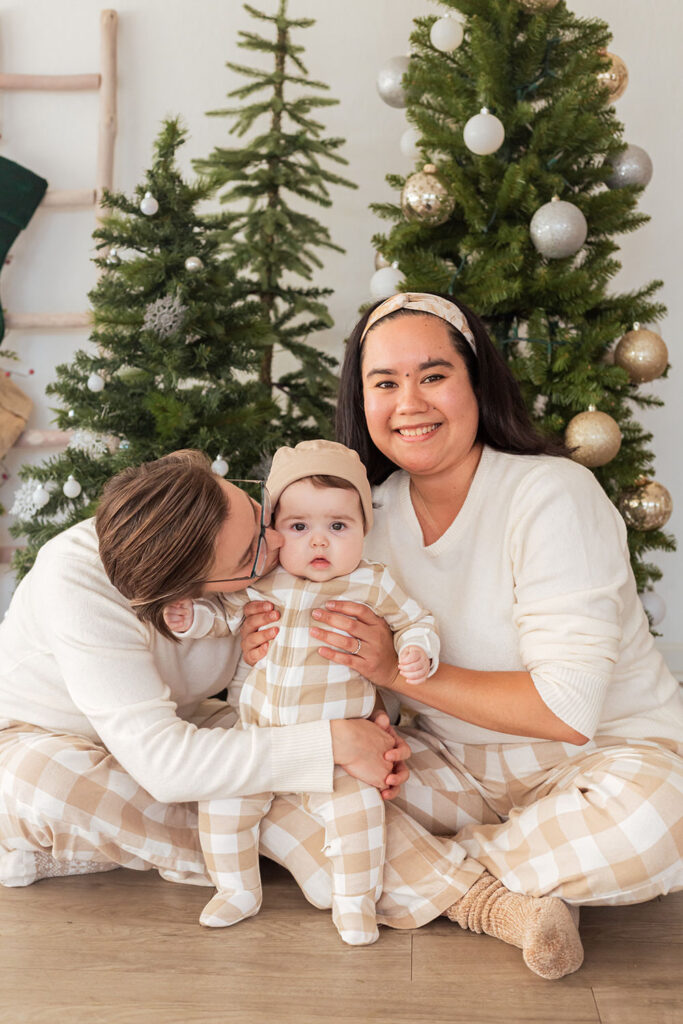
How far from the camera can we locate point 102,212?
3301mm

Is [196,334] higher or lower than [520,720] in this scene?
higher

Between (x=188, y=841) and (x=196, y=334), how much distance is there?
1260 millimetres

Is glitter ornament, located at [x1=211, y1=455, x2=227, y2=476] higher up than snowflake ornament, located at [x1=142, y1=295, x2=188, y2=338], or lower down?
lower down

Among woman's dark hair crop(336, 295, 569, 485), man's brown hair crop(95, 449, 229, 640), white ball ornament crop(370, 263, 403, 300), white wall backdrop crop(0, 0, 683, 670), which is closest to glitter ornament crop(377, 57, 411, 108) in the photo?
white ball ornament crop(370, 263, 403, 300)

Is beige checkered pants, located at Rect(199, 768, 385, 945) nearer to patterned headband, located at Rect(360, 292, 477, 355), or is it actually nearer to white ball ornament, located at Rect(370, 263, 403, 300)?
patterned headband, located at Rect(360, 292, 477, 355)

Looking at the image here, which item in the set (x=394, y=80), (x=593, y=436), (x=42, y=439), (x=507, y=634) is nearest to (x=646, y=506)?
(x=593, y=436)

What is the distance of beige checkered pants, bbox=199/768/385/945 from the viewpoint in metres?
1.52

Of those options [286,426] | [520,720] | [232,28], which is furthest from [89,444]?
[232,28]

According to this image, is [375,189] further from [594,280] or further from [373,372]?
[373,372]

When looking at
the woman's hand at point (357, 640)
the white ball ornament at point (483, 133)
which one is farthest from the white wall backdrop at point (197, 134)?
the woman's hand at point (357, 640)

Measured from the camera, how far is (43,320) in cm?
330

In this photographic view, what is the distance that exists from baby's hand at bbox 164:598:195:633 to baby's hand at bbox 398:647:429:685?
1.26ft

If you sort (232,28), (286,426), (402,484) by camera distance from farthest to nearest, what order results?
(232,28) < (286,426) < (402,484)

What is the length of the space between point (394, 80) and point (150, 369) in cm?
113
